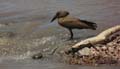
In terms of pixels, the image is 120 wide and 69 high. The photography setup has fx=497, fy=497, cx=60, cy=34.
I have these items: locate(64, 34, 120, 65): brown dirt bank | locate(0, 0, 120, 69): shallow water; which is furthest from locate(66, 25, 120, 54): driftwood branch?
locate(0, 0, 120, 69): shallow water

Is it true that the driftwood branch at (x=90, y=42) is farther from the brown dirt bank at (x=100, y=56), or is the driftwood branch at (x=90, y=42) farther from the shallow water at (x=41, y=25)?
the shallow water at (x=41, y=25)

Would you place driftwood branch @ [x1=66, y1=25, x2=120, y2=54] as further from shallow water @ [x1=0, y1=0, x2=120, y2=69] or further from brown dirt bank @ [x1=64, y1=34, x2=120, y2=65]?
shallow water @ [x1=0, y1=0, x2=120, y2=69]

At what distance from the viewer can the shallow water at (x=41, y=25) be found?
786cm

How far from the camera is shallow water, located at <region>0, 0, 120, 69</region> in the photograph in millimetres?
7865

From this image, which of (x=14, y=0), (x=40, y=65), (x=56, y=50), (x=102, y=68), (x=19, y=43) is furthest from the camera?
(x=14, y=0)

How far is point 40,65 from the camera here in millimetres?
7449

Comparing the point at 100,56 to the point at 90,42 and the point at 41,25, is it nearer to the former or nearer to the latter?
the point at 90,42

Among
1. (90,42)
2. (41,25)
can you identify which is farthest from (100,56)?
(41,25)

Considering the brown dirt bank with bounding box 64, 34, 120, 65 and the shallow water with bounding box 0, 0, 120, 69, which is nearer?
the brown dirt bank with bounding box 64, 34, 120, 65

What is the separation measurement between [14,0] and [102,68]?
23.5 feet

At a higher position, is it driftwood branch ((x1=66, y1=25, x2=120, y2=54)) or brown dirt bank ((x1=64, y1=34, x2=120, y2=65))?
driftwood branch ((x1=66, y1=25, x2=120, y2=54))

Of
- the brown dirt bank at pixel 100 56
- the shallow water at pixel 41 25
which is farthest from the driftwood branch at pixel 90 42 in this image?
the shallow water at pixel 41 25

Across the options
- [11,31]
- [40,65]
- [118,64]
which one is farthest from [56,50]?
[11,31]

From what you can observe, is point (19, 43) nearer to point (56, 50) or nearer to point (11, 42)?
point (11, 42)
